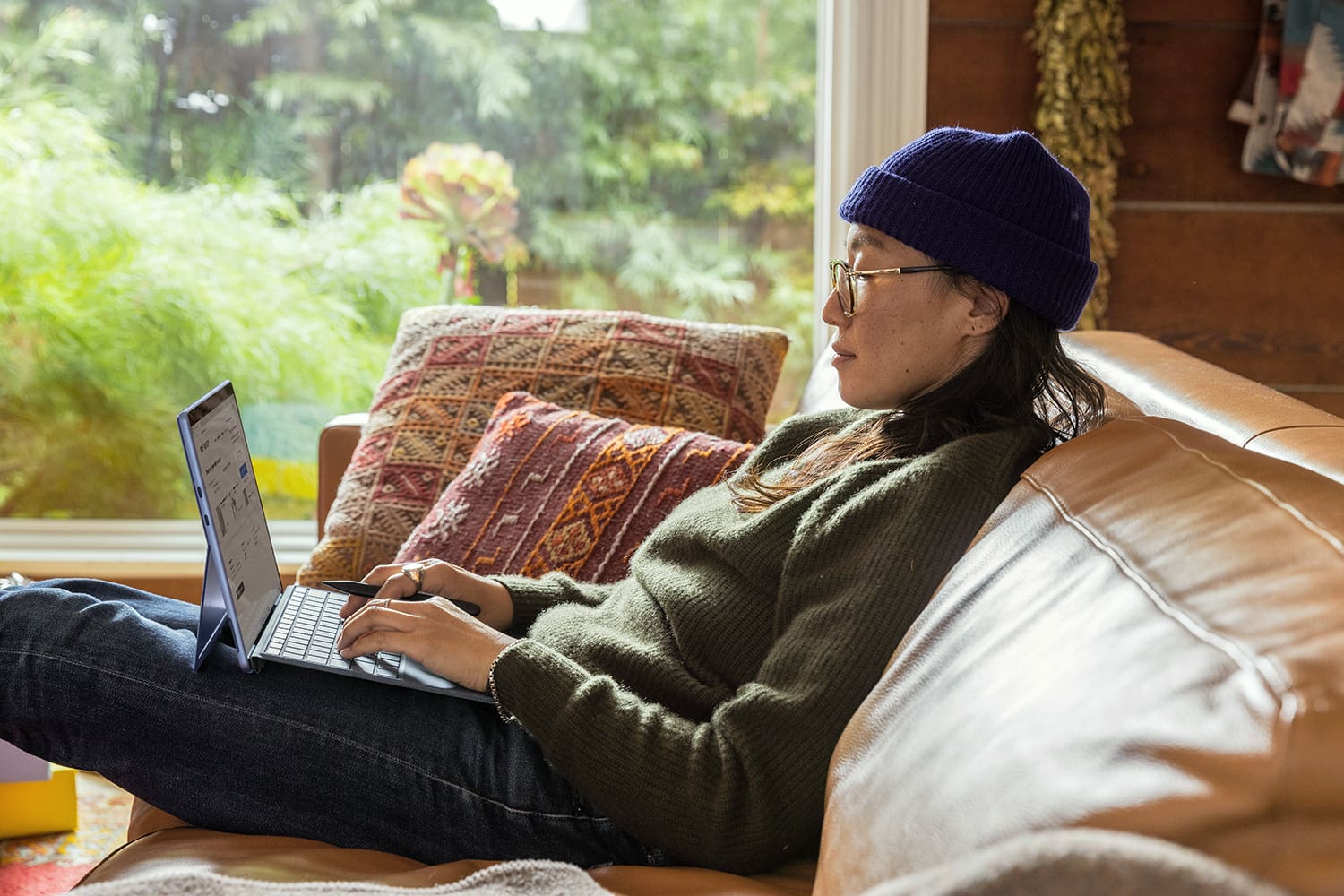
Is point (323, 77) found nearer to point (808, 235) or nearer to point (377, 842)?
point (808, 235)

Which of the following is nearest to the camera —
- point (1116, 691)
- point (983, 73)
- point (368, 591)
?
point (1116, 691)

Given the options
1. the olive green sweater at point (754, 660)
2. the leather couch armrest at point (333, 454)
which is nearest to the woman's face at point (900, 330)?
the olive green sweater at point (754, 660)

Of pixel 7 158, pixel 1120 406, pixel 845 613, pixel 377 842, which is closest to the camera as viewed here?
pixel 845 613

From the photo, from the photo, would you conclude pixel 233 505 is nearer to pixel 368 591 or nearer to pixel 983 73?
pixel 368 591

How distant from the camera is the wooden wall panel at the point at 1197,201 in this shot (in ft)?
8.89

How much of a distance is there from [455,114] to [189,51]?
0.64 m

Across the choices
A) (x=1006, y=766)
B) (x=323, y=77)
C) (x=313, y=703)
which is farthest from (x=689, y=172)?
(x=1006, y=766)

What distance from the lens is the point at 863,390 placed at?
136cm

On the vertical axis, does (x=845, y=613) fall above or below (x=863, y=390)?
below

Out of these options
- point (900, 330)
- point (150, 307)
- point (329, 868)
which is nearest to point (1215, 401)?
point (900, 330)

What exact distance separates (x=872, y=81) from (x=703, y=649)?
71.5 inches

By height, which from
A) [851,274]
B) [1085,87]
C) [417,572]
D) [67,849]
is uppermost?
[1085,87]

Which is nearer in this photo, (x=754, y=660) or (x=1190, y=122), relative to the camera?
(x=754, y=660)

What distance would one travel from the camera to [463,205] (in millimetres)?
3025
